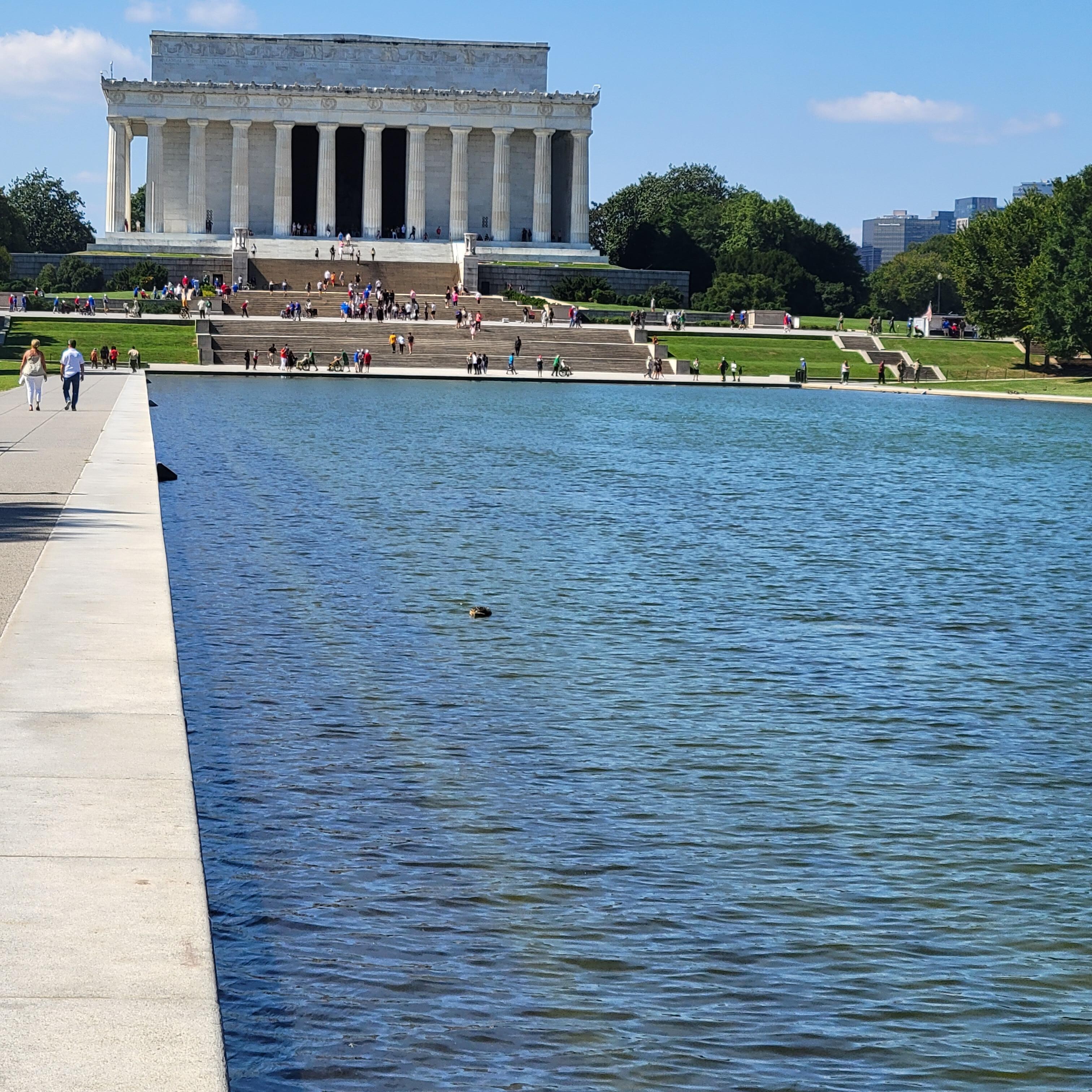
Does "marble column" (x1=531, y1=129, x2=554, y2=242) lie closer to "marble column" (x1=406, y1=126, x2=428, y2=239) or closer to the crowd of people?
"marble column" (x1=406, y1=126, x2=428, y2=239)

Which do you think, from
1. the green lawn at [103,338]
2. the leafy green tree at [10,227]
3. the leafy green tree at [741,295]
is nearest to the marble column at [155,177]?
the leafy green tree at [10,227]

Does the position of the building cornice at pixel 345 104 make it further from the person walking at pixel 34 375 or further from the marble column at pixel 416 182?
the person walking at pixel 34 375

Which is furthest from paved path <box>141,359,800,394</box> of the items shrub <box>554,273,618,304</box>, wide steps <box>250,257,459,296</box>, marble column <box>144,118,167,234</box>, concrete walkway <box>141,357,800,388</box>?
marble column <box>144,118,167,234</box>

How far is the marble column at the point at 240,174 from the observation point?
126 meters

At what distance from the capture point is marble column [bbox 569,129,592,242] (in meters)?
127

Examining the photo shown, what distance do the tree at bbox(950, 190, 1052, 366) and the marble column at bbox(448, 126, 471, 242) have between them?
41.2m

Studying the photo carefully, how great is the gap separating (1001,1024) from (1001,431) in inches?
1882

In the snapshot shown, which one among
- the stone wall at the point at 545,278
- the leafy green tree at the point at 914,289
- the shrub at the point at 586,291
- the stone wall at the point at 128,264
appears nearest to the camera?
the shrub at the point at 586,291

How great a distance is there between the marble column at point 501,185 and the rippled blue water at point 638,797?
10202cm

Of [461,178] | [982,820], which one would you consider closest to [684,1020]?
[982,820]

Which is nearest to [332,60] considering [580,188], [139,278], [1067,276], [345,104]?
[345,104]

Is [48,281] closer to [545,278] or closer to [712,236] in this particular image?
[545,278]

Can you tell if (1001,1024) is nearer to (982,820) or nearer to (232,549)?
(982,820)

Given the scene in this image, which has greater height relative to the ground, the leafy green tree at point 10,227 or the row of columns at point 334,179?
the row of columns at point 334,179
